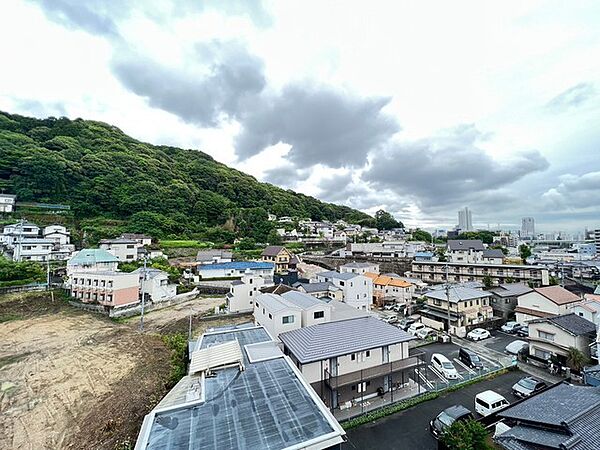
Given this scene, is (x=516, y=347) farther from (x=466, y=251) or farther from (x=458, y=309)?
(x=466, y=251)

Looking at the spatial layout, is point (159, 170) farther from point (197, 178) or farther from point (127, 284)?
point (127, 284)

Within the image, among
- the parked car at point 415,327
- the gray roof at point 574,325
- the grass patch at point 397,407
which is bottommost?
the parked car at point 415,327

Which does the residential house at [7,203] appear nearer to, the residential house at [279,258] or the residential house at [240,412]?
the residential house at [279,258]

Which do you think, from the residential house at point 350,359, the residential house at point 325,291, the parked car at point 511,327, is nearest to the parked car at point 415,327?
the parked car at point 511,327

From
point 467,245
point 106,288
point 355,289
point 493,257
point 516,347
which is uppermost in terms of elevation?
point 467,245

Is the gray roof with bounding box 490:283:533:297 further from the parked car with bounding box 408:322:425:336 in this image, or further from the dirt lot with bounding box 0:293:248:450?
the dirt lot with bounding box 0:293:248:450

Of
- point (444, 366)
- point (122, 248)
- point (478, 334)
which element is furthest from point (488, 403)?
point (122, 248)

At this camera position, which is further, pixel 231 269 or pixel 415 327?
pixel 231 269
